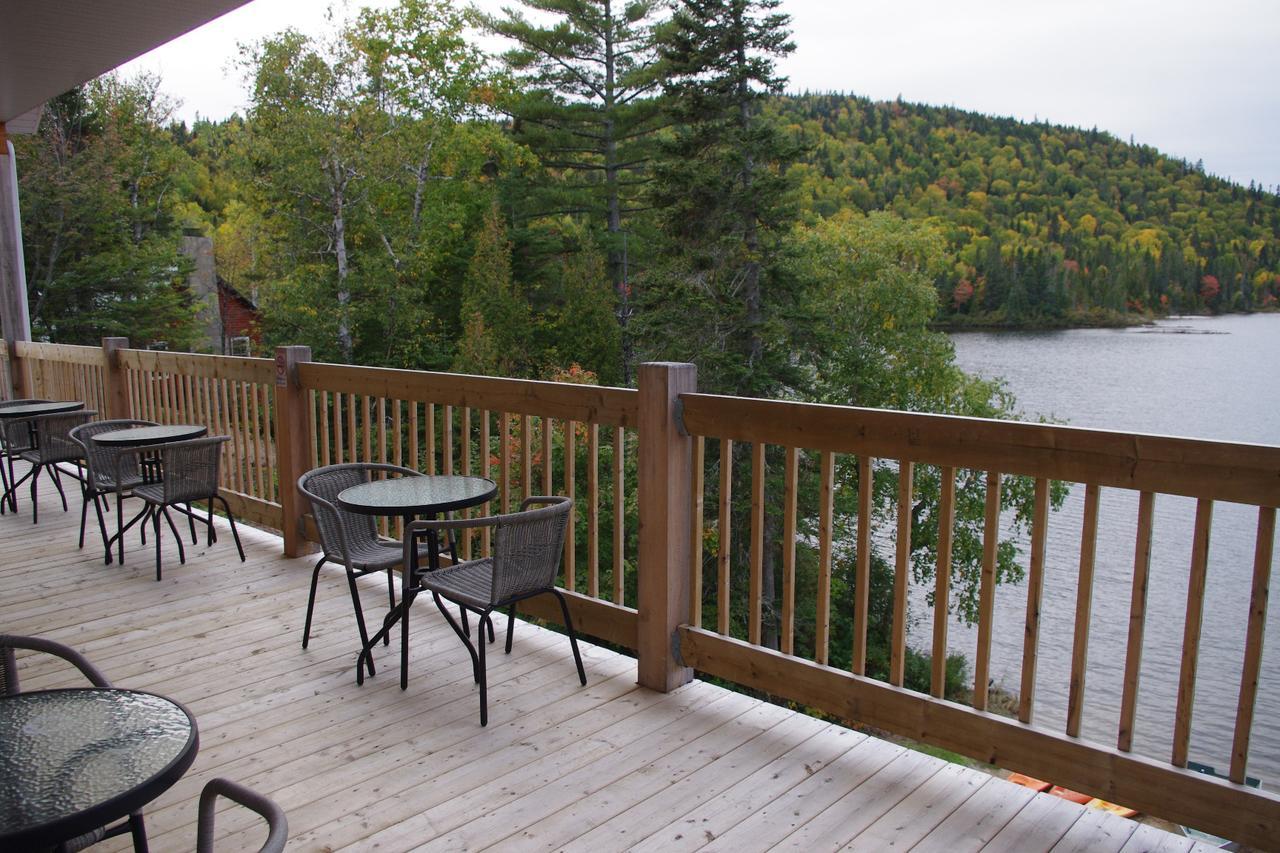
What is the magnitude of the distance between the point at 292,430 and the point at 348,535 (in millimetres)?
1504

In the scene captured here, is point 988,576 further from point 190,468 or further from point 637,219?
point 637,219

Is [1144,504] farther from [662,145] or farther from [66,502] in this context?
[662,145]

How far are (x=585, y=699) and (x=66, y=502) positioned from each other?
505 centimetres

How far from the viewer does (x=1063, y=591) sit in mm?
19875

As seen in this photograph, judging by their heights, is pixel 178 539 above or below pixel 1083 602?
below

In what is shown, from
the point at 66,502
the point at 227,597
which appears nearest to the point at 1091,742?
the point at 227,597

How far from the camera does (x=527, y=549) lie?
10.0ft

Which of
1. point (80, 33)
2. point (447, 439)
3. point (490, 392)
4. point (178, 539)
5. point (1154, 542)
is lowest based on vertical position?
point (1154, 542)

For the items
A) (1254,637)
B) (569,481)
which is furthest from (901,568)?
Result: (569,481)

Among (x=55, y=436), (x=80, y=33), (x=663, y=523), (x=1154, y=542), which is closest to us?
(x=663, y=523)

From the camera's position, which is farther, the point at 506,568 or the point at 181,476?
the point at 181,476

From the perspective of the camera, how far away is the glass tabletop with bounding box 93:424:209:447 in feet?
15.9

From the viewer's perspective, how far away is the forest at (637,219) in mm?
20797

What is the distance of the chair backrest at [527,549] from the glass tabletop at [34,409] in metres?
4.59
